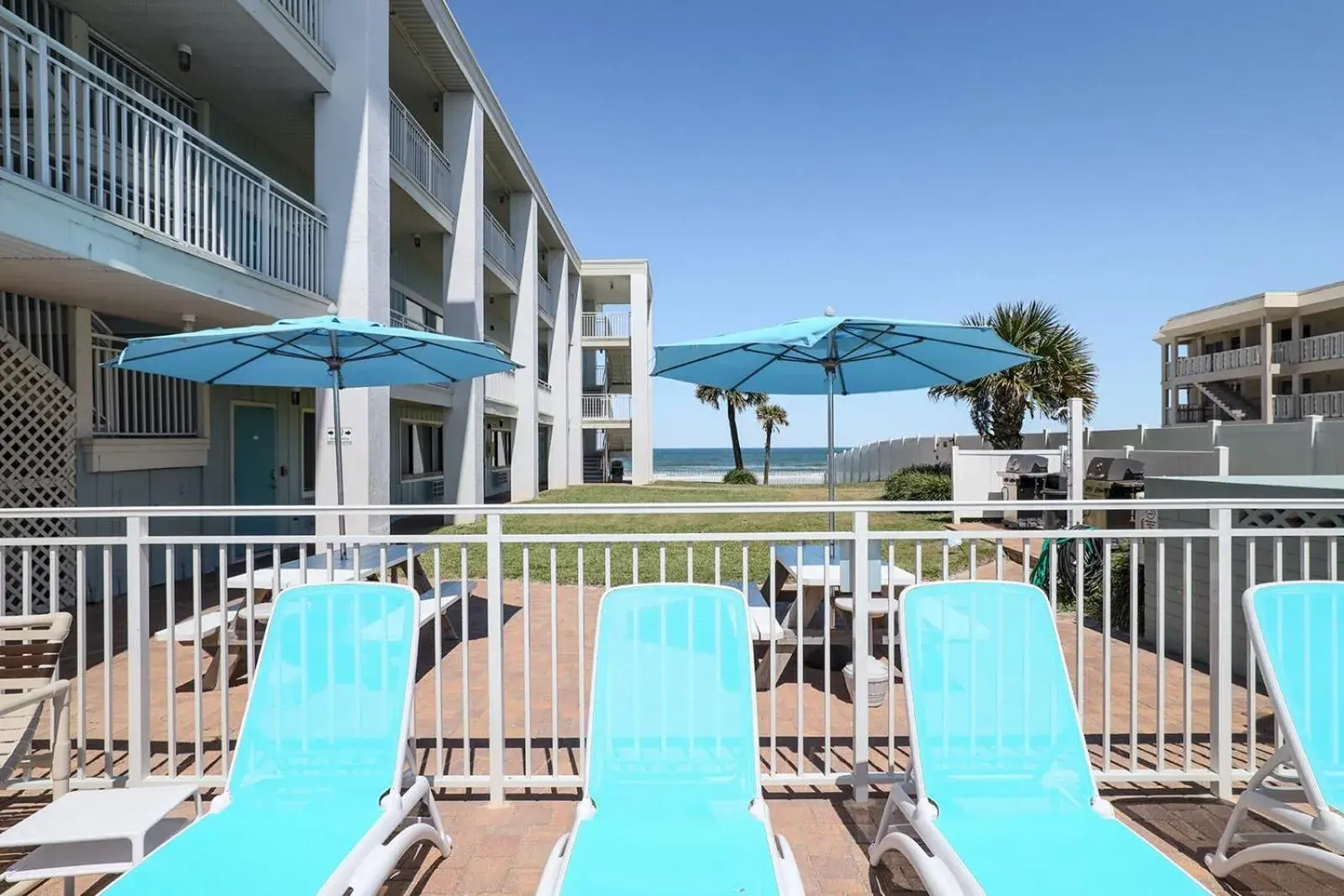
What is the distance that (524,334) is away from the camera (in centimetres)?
2012

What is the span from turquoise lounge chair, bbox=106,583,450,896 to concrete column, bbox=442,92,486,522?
11.8 meters

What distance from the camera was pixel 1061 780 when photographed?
106 inches

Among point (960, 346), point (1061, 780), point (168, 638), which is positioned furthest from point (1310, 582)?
point (168, 638)

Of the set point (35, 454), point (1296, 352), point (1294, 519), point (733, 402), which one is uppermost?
point (1296, 352)

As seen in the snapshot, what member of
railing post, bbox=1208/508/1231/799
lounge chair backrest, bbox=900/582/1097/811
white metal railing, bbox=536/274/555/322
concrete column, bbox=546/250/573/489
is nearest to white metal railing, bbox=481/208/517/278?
white metal railing, bbox=536/274/555/322

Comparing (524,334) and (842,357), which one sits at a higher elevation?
(524,334)

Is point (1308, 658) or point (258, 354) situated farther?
point (258, 354)

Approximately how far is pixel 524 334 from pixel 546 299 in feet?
15.2

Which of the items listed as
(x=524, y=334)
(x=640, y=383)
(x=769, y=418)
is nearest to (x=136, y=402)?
(x=524, y=334)

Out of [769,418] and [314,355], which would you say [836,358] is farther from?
[769,418]

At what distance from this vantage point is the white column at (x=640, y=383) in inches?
1121

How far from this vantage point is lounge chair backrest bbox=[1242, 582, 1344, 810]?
8.90 feet

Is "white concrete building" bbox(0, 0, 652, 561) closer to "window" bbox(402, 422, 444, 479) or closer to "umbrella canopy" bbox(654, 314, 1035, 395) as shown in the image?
"window" bbox(402, 422, 444, 479)

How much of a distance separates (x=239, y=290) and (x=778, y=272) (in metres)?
23.3
